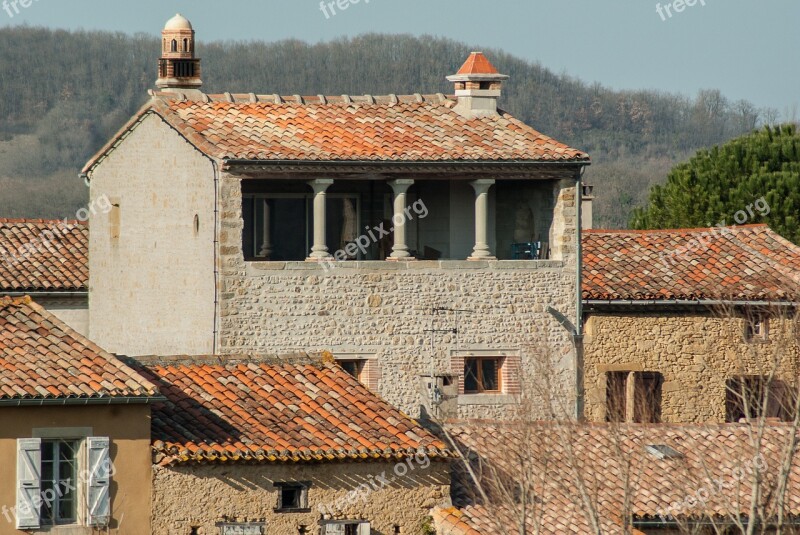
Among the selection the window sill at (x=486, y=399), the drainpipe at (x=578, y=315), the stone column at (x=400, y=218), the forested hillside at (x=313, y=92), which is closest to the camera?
the stone column at (x=400, y=218)

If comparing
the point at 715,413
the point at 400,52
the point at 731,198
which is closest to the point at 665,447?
the point at 715,413

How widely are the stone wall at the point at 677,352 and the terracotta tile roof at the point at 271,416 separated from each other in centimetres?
1049

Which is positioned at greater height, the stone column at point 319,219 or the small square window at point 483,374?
the stone column at point 319,219

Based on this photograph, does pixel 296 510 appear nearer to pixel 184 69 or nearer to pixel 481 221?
pixel 481 221

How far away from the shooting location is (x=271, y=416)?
1056 inches

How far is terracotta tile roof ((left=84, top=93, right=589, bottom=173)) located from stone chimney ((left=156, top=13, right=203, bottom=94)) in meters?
2.54

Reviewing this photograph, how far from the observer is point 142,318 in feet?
117

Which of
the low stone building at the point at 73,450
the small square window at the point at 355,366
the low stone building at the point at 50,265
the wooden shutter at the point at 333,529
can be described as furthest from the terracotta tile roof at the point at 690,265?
the low stone building at the point at 73,450

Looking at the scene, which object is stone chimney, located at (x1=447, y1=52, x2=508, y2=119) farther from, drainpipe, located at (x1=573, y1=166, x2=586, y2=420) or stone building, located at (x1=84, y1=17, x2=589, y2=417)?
drainpipe, located at (x1=573, y1=166, x2=586, y2=420)

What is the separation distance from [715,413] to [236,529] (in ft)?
48.5

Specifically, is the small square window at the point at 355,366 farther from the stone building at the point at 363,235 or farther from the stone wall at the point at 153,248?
the stone wall at the point at 153,248

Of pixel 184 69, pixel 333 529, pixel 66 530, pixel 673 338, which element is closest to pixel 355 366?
pixel 673 338

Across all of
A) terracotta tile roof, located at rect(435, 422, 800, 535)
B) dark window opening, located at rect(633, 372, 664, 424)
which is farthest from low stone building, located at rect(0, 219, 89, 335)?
terracotta tile roof, located at rect(435, 422, 800, 535)

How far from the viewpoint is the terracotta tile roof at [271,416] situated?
25.7 m
